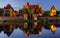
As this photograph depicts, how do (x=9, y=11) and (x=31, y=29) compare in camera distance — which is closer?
(x=31, y=29)

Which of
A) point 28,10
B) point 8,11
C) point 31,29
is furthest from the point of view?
point 28,10

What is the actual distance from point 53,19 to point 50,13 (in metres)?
5.65

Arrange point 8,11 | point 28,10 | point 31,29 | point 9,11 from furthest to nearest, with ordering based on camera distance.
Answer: point 28,10 < point 9,11 < point 8,11 < point 31,29

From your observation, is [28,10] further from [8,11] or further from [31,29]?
[31,29]

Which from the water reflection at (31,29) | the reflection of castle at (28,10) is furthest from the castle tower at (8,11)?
the water reflection at (31,29)

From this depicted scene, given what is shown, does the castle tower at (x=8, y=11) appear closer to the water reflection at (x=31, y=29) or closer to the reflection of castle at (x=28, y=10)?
the reflection of castle at (x=28, y=10)

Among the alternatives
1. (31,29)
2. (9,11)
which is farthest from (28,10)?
(31,29)

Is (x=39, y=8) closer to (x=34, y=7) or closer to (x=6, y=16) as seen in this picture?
(x=34, y=7)

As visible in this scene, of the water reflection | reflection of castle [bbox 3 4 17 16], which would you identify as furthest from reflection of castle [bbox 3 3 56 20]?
the water reflection

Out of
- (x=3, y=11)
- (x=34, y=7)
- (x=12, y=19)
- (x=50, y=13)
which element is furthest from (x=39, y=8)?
(x=12, y=19)

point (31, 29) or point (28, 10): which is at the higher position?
point (31, 29)

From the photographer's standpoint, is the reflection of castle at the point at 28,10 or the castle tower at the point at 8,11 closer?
the castle tower at the point at 8,11

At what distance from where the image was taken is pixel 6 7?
46.5 meters

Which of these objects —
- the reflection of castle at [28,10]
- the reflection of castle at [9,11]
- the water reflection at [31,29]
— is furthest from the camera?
the reflection of castle at [28,10]
